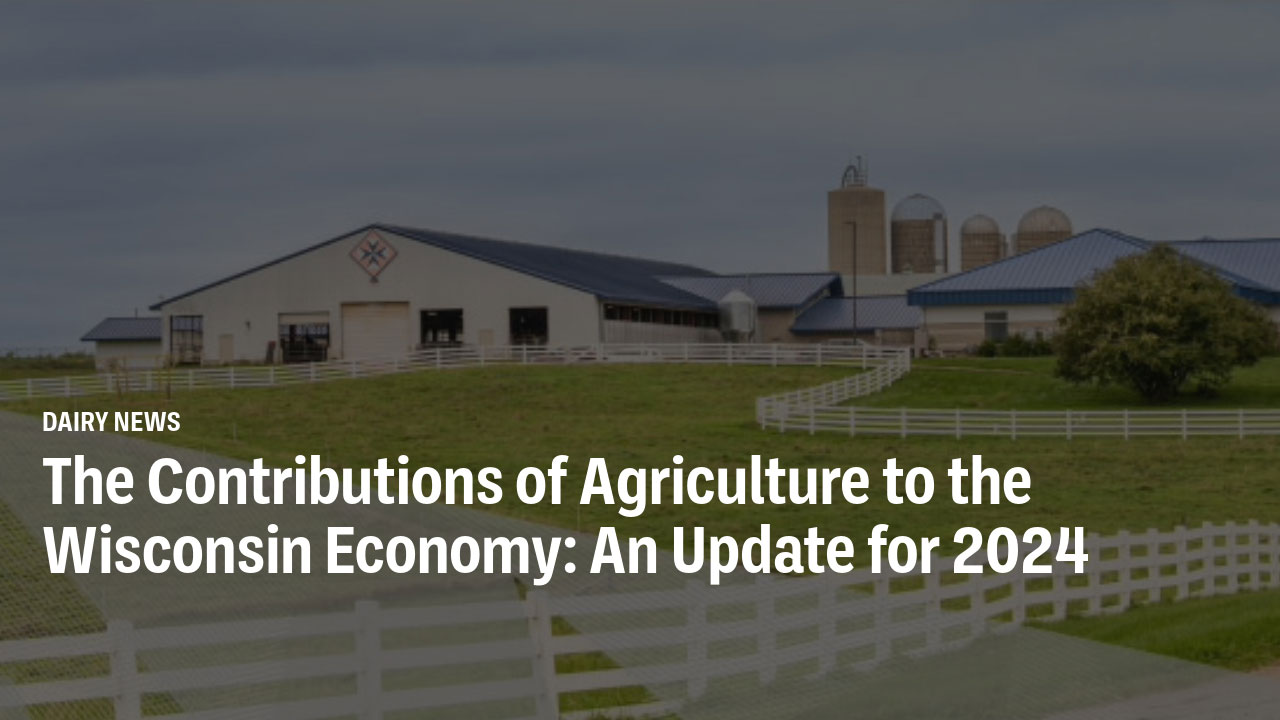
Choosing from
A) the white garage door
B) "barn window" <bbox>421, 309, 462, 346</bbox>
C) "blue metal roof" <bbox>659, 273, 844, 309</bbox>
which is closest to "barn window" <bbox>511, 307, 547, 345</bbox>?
"barn window" <bbox>421, 309, 462, 346</bbox>

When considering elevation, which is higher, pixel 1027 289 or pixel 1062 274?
pixel 1062 274

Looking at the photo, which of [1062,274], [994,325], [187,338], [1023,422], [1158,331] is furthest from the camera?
[994,325]

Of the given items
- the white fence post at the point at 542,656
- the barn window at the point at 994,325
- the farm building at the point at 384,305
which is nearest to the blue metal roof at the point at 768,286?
the barn window at the point at 994,325

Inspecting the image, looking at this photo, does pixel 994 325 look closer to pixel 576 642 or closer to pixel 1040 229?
pixel 1040 229

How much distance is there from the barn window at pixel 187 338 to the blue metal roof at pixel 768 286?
25.8 metres

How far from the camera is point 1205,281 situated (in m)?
60.1

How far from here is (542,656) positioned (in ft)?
45.1

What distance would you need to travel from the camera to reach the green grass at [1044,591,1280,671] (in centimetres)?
1656

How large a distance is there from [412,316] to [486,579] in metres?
55.0

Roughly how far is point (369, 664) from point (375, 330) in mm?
64746

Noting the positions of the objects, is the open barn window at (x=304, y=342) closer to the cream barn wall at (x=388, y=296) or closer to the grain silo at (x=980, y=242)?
the cream barn wall at (x=388, y=296)

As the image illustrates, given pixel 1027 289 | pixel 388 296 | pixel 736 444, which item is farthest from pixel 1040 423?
pixel 388 296

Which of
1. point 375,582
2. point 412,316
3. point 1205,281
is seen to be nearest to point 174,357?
point 412,316

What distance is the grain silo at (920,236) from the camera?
125938mm
